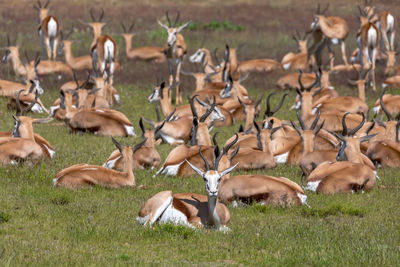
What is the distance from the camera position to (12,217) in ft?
23.4

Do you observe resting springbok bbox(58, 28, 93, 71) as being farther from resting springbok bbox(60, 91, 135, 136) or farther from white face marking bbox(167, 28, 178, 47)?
resting springbok bbox(60, 91, 135, 136)

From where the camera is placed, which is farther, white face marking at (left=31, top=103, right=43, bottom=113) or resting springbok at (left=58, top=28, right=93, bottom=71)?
resting springbok at (left=58, top=28, right=93, bottom=71)

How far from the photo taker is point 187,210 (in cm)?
695

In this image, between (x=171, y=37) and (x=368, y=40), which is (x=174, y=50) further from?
(x=368, y=40)

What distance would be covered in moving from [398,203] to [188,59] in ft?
50.9

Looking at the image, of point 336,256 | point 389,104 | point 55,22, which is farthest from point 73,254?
point 55,22

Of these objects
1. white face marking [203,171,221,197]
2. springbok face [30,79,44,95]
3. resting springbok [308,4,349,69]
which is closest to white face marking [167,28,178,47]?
springbok face [30,79,44,95]

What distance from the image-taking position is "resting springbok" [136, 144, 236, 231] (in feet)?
22.2

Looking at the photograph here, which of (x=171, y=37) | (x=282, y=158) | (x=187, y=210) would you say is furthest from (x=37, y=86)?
(x=187, y=210)

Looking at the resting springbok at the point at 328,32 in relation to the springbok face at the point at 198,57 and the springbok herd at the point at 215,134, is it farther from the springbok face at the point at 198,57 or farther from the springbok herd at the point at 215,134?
the springbok face at the point at 198,57

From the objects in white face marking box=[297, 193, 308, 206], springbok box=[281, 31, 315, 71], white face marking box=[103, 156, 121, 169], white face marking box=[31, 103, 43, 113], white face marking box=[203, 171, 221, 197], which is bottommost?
springbok box=[281, 31, 315, 71]

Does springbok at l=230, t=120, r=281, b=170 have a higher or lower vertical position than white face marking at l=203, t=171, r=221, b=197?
lower

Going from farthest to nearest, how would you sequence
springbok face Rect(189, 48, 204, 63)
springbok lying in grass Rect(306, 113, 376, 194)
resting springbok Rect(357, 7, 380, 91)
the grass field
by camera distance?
springbok face Rect(189, 48, 204, 63) < resting springbok Rect(357, 7, 380, 91) < springbok lying in grass Rect(306, 113, 376, 194) < the grass field

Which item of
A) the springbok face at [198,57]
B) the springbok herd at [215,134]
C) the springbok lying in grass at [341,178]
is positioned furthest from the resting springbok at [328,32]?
the springbok lying in grass at [341,178]
